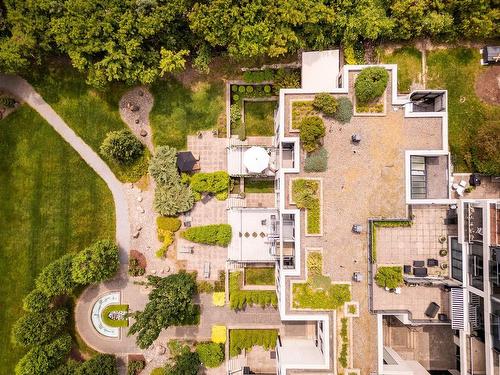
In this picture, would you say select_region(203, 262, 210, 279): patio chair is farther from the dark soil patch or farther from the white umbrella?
the dark soil patch

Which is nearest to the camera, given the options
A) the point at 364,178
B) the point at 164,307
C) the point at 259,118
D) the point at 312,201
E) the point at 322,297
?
the point at 322,297

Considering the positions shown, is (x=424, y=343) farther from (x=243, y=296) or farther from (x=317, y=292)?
(x=243, y=296)

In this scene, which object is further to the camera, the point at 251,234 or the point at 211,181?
the point at 211,181

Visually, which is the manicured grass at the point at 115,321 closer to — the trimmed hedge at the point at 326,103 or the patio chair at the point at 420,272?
the trimmed hedge at the point at 326,103

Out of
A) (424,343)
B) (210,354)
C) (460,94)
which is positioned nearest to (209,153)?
(210,354)

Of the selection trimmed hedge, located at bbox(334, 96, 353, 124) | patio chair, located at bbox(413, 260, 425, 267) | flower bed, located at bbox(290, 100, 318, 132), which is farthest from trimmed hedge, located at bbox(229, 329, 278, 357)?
trimmed hedge, located at bbox(334, 96, 353, 124)

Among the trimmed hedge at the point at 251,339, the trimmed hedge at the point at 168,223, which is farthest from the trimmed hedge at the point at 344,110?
the trimmed hedge at the point at 251,339
